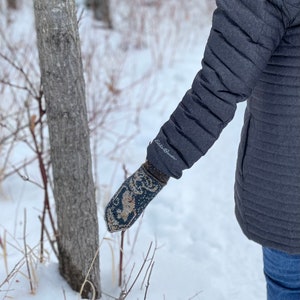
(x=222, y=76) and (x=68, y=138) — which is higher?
(x=68, y=138)

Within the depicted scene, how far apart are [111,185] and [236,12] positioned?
1995 mm

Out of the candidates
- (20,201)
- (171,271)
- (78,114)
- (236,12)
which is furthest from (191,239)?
(236,12)

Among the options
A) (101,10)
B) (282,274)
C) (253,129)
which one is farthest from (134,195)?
(101,10)

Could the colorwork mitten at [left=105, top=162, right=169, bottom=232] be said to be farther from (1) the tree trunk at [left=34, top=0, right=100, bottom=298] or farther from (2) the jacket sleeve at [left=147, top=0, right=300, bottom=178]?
(1) the tree trunk at [left=34, top=0, right=100, bottom=298]

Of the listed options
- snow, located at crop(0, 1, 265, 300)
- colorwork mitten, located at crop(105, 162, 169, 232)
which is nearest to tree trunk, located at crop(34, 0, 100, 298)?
snow, located at crop(0, 1, 265, 300)

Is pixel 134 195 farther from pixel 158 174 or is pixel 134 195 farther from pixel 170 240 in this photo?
pixel 170 240

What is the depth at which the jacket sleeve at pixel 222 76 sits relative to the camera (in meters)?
1.22

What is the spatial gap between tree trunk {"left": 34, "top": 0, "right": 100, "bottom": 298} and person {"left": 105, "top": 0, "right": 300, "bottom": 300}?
352 millimetres

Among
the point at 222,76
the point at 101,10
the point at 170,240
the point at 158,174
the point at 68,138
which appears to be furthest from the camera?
the point at 101,10

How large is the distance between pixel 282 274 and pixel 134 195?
49 centimetres

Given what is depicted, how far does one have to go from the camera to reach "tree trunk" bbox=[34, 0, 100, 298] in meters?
1.68

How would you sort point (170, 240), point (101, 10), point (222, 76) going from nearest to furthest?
point (222, 76)
point (170, 240)
point (101, 10)

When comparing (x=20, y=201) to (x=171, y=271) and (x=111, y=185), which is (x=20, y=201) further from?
(x=171, y=271)

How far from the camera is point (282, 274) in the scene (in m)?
1.58
